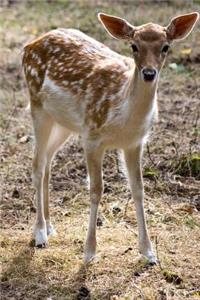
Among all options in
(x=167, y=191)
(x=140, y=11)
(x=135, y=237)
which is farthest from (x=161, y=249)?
(x=140, y=11)

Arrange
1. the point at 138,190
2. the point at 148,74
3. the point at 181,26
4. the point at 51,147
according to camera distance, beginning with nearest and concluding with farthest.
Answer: the point at 148,74 < the point at 181,26 < the point at 138,190 < the point at 51,147

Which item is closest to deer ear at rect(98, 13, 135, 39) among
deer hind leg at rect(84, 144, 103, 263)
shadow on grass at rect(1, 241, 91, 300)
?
deer hind leg at rect(84, 144, 103, 263)

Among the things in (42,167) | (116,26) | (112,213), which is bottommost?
(112,213)

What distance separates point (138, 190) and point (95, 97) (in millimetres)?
764

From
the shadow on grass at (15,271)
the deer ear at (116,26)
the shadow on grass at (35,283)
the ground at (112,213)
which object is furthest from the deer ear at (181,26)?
the shadow on grass at (15,271)

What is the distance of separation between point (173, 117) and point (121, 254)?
11.1 ft

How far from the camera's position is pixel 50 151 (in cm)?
598

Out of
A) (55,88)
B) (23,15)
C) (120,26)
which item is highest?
(120,26)

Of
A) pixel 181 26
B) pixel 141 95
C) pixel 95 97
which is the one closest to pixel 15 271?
pixel 95 97

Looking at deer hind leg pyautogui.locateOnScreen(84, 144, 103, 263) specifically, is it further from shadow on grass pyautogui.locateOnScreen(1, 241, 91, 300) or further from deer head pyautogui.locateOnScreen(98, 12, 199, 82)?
deer head pyautogui.locateOnScreen(98, 12, 199, 82)

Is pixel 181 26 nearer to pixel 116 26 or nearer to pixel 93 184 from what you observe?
pixel 116 26

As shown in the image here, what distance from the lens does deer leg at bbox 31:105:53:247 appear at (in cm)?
567

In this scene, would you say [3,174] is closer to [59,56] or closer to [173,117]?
[59,56]

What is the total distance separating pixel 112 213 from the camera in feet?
19.8
